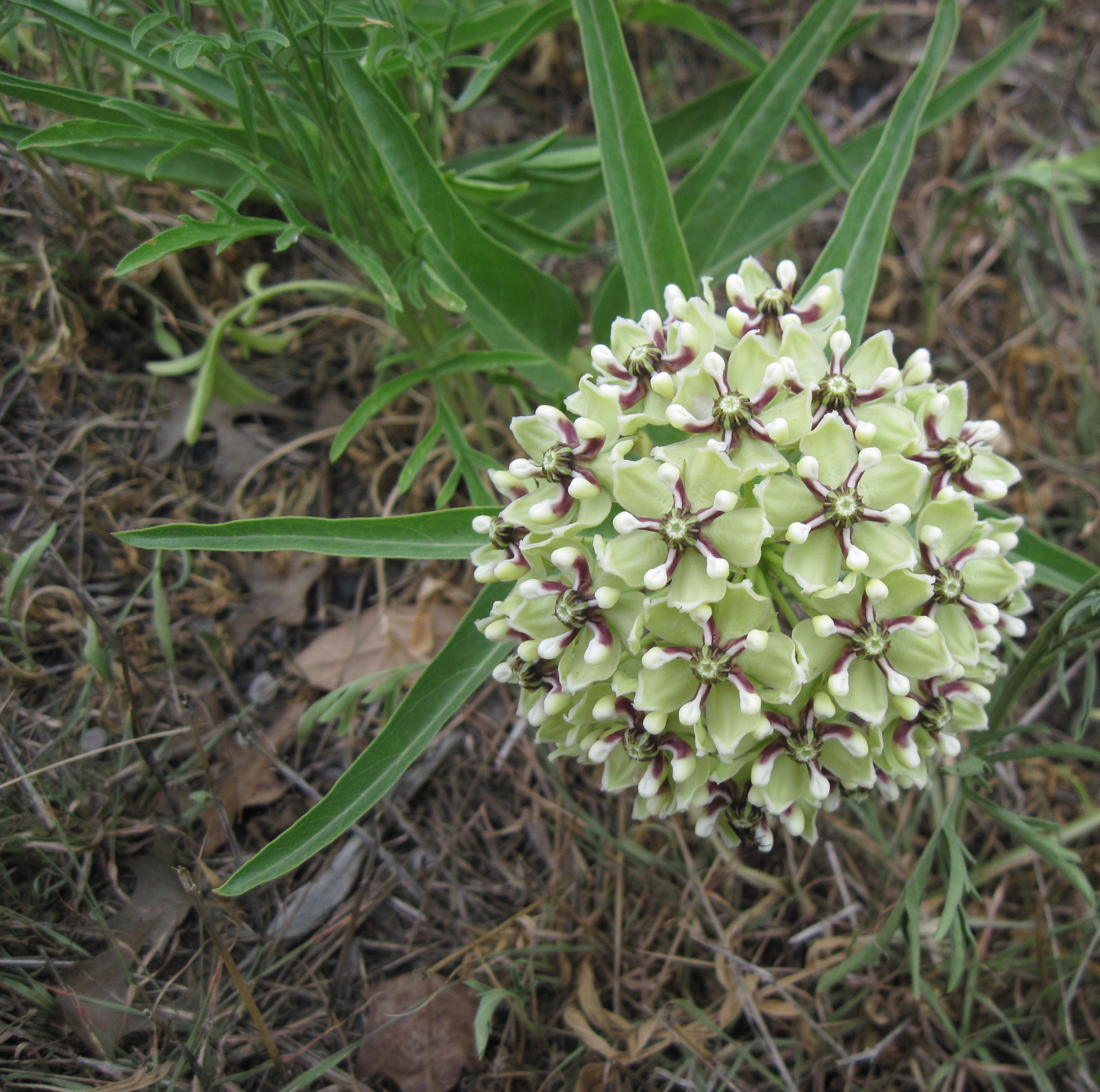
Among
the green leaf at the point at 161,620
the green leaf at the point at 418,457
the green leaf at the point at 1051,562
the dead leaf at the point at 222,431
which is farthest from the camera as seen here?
the dead leaf at the point at 222,431

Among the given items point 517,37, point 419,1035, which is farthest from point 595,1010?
point 517,37

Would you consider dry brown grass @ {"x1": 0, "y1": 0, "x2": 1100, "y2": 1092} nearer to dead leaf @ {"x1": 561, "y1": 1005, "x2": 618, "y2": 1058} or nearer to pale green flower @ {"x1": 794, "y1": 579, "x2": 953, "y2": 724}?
dead leaf @ {"x1": 561, "y1": 1005, "x2": 618, "y2": 1058}

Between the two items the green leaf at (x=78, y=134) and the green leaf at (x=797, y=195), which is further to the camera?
the green leaf at (x=797, y=195)

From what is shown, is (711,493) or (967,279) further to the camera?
(967,279)

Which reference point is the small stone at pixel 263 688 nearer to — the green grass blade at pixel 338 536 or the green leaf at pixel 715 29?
the green grass blade at pixel 338 536

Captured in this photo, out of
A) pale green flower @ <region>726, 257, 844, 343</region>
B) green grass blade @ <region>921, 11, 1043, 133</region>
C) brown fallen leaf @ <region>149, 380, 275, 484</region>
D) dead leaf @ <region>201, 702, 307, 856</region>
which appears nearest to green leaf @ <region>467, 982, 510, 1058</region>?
dead leaf @ <region>201, 702, 307, 856</region>

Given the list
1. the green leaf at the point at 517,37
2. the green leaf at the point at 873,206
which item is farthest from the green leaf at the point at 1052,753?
the green leaf at the point at 517,37

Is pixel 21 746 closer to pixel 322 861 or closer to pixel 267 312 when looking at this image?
pixel 322 861

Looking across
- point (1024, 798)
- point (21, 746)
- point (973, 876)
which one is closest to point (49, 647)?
point (21, 746)

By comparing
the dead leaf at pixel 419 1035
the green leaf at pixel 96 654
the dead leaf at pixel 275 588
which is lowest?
the dead leaf at pixel 419 1035
